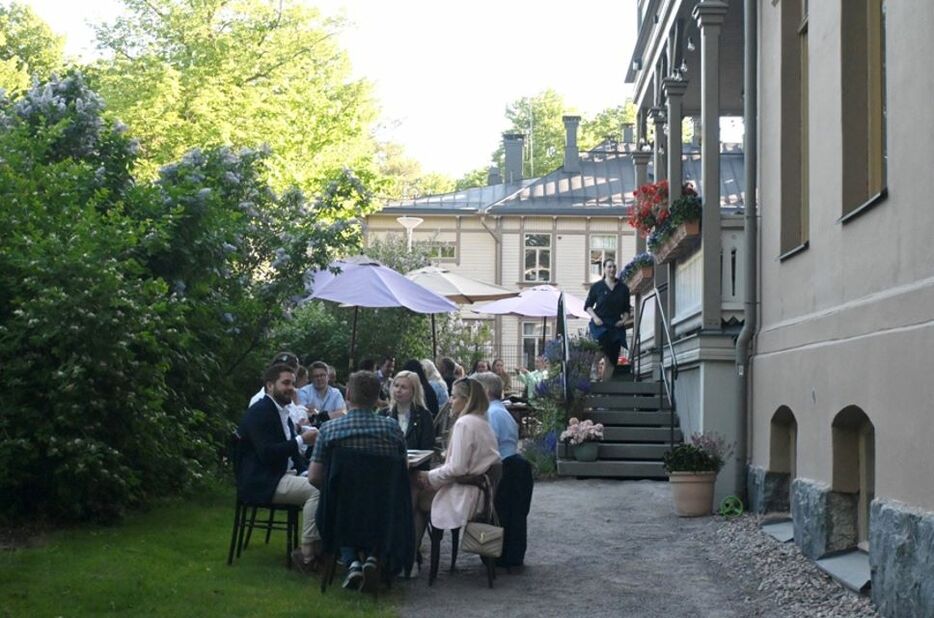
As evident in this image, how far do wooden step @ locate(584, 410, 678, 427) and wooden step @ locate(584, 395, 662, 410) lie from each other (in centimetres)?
22

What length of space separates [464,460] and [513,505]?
1127 millimetres

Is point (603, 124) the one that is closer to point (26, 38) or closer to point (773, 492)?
Answer: point (26, 38)

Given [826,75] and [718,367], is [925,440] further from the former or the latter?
[718,367]

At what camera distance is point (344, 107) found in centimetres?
3716

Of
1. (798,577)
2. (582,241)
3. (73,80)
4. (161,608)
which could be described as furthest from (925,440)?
(582,241)

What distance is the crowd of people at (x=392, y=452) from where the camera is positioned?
30.9ft

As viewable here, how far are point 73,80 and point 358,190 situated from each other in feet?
12.7

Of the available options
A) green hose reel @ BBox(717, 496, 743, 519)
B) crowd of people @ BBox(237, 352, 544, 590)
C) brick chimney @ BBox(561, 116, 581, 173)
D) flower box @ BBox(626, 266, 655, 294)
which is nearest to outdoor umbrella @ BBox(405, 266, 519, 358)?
flower box @ BBox(626, 266, 655, 294)

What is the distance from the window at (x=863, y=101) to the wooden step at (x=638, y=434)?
300 inches

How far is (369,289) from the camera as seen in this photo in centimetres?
1792

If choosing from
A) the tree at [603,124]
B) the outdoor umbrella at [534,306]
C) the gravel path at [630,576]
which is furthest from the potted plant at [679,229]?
the tree at [603,124]

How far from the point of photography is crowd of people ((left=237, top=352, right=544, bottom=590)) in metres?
9.43

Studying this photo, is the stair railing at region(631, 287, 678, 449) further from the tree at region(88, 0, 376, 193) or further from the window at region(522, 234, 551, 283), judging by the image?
the window at region(522, 234, 551, 283)

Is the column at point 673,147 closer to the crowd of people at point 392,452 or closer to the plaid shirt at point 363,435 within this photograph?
the crowd of people at point 392,452
